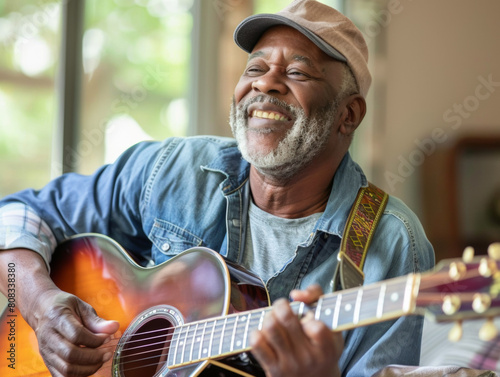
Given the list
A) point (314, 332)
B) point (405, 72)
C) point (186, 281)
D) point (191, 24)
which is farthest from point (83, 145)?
point (405, 72)

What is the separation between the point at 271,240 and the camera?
1.53 metres

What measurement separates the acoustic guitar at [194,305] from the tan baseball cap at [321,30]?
59cm

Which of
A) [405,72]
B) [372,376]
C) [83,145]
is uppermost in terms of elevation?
[405,72]

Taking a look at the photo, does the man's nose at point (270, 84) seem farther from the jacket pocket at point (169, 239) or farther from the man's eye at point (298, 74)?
the jacket pocket at point (169, 239)

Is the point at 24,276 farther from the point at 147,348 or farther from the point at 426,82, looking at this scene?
the point at 426,82

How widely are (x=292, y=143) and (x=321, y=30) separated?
0.89 feet

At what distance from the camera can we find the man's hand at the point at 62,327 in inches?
48.6

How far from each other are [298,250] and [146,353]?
16.4 inches

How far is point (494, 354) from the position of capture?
169 cm

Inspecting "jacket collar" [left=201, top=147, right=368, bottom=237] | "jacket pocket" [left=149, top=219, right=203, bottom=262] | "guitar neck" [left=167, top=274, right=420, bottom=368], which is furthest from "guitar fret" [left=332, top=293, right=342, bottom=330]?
"jacket pocket" [left=149, top=219, right=203, bottom=262]

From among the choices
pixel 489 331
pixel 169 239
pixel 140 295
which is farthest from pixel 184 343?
pixel 489 331

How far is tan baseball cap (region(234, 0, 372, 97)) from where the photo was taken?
1.49 metres

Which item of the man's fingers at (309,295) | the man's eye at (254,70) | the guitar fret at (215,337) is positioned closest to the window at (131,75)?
the man's eye at (254,70)

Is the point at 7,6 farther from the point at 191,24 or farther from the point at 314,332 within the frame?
the point at 314,332
